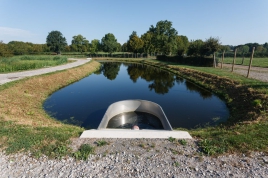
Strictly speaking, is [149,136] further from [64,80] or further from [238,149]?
[64,80]

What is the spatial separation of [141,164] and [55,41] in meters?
91.7

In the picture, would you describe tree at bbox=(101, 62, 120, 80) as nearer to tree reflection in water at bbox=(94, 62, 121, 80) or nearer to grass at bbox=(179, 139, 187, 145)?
tree reflection in water at bbox=(94, 62, 121, 80)

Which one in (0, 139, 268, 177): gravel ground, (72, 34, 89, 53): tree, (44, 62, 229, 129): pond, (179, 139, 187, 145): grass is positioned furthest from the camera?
(72, 34, 89, 53): tree

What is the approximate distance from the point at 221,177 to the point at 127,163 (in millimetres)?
2754

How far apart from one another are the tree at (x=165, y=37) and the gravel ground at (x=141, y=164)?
53.9 meters

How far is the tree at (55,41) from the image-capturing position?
82.3 m

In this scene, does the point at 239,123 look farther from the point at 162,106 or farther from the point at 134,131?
the point at 162,106

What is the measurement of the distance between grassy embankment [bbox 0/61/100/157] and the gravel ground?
503 mm

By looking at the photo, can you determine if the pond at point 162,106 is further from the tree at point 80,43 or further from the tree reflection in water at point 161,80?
the tree at point 80,43

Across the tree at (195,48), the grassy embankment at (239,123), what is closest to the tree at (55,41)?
the tree at (195,48)

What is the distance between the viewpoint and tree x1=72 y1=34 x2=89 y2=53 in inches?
3931

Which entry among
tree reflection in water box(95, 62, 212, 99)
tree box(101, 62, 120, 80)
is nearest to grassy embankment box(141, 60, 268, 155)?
tree reflection in water box(95, 62, 212, 99)

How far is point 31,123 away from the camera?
332 inches

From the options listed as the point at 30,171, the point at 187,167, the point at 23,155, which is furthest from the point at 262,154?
the point at 23,155
